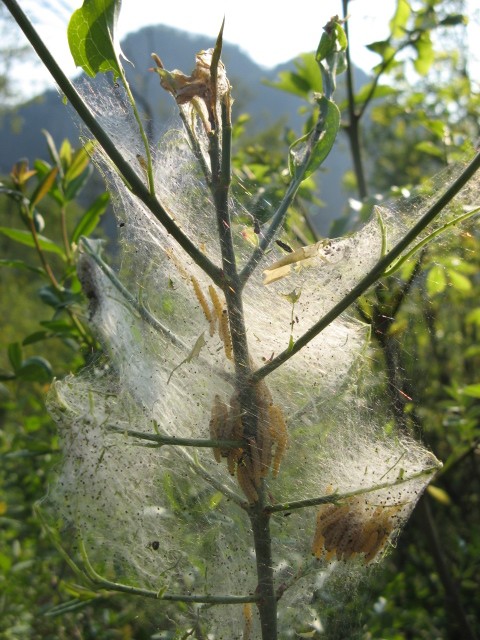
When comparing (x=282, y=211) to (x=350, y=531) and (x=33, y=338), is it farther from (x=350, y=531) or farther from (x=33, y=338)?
(x=33, y=338)

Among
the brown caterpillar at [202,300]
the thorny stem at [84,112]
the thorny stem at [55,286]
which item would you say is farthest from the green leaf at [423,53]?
the thorny stem at [84,112]

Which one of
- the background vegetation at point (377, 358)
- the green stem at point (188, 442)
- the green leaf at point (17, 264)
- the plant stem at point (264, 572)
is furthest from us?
the green leaf at point (17, 264)

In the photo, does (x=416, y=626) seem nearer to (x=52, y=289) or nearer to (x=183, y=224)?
(x=52, y=289)

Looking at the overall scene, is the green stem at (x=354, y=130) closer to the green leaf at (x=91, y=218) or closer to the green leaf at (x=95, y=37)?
the green leaf at (x=91, y=218)

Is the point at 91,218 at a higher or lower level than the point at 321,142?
lower

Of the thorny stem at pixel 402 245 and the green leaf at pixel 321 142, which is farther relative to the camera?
the green leaf at pixel 321 142

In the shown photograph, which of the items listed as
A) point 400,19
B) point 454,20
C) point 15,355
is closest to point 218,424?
point 15,355

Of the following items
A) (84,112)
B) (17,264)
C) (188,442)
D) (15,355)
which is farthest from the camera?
(15,355)

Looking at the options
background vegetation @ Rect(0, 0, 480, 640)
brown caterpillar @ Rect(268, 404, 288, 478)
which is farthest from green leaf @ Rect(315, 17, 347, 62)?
brown caterpillar @ Rect(268, 404, 288, 478)

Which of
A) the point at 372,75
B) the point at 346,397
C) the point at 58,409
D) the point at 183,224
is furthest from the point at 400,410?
the point at 372,75
